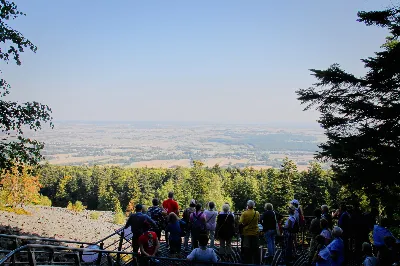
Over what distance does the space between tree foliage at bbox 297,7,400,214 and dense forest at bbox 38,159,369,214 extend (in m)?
40.8

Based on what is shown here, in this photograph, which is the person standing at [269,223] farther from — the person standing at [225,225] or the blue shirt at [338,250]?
the blue shirt at [338,250]

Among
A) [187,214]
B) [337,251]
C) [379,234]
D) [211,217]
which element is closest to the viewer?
[337,251]

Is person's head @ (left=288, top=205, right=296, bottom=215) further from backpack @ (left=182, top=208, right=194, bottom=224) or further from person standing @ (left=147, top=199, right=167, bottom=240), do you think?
person standing @ (left=147, top=199, right=167, bottom=240)

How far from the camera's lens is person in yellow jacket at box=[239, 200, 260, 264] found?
28.7ft

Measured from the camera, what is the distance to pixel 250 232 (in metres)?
8.77

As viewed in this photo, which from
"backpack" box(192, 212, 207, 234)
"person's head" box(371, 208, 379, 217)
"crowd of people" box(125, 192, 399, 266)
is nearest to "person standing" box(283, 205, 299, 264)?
"crowd of people" box(125, 192, 399, 266)

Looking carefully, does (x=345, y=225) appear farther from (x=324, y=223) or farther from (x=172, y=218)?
(x=172, y=218)

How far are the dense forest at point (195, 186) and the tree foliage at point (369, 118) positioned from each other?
134 feet

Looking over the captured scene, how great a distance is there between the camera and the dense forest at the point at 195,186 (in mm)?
56812

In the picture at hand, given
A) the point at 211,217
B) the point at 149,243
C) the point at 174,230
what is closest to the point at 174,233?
the point at 174,230

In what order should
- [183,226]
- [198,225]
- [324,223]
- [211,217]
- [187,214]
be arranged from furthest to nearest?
[187,214] < [183,226] < [211,217] < [198,225] < [324,223]

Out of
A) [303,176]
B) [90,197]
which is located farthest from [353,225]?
[90,197]

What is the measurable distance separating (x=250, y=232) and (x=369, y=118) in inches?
262

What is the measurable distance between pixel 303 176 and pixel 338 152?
5239 cm
